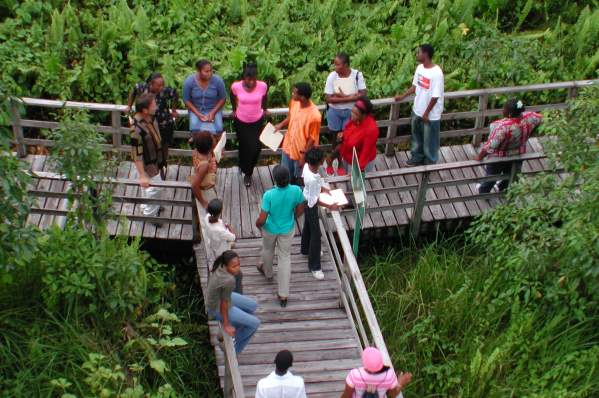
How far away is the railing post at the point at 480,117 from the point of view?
40.6 ft

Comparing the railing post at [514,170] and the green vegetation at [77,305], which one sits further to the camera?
the railing post at [514,170]

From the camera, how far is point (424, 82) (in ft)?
36.3

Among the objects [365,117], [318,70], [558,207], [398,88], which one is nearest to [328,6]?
[318,70]

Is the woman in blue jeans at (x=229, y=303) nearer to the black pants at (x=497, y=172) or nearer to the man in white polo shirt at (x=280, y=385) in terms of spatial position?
the man in white polo shirt at (x=280, y=385)

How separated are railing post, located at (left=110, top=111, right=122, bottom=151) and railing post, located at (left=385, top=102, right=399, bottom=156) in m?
3.80

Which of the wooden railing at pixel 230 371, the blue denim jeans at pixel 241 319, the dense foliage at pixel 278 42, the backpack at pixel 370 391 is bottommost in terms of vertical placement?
the backpack at pixel 370 391

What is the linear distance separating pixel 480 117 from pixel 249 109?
3855 millimetres

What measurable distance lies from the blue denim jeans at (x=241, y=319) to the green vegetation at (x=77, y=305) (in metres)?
0.77

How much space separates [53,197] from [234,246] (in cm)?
227

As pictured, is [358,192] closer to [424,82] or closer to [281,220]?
[281,220]

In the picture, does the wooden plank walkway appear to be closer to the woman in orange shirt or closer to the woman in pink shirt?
the woman in orange shirt

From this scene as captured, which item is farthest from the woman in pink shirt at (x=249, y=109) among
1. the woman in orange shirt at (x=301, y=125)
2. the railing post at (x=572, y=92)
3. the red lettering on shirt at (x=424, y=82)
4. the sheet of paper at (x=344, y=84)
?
the railing post at (x=572, y=92)

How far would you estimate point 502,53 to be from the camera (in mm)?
14016

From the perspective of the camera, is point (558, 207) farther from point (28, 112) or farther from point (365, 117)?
point (28, 112)
